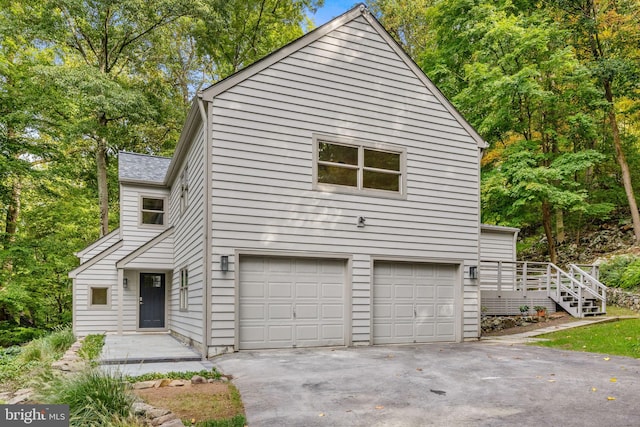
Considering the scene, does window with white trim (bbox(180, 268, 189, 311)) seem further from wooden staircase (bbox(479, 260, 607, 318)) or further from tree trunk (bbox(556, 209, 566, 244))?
tree trunk (bbox(556, 209, 566, 244))

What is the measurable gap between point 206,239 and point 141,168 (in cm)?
853

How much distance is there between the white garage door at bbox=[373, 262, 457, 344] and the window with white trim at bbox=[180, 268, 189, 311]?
4.51 m

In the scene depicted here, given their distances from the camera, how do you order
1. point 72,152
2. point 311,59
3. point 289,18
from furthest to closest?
1. point 289,18
2. point 72,152
3. point 311,59

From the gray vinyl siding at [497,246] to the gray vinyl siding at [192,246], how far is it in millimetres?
10595

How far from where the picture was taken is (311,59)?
977 centimetres

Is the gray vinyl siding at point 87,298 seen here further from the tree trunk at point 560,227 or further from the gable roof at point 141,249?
the tree trunk at point 560,227

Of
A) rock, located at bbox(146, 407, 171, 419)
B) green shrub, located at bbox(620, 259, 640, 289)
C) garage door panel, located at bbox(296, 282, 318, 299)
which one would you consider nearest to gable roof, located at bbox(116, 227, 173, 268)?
garage door panel, located at bbox(296, 282, 318, 299)

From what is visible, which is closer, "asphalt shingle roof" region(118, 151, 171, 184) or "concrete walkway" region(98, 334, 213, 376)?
"concrete walkway" region(98, 334, 213, 376)

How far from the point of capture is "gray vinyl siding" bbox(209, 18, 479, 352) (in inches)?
348

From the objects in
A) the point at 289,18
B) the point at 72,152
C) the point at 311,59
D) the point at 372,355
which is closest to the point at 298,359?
the point at 372,355

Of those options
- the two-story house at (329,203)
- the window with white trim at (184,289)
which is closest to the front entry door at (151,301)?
the two-story house at (329,203)

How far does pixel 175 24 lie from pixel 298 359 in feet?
63.9

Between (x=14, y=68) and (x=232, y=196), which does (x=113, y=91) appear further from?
(x=232, y=196)

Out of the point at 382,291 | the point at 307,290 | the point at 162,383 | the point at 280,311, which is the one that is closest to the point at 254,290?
the point at 280,311
